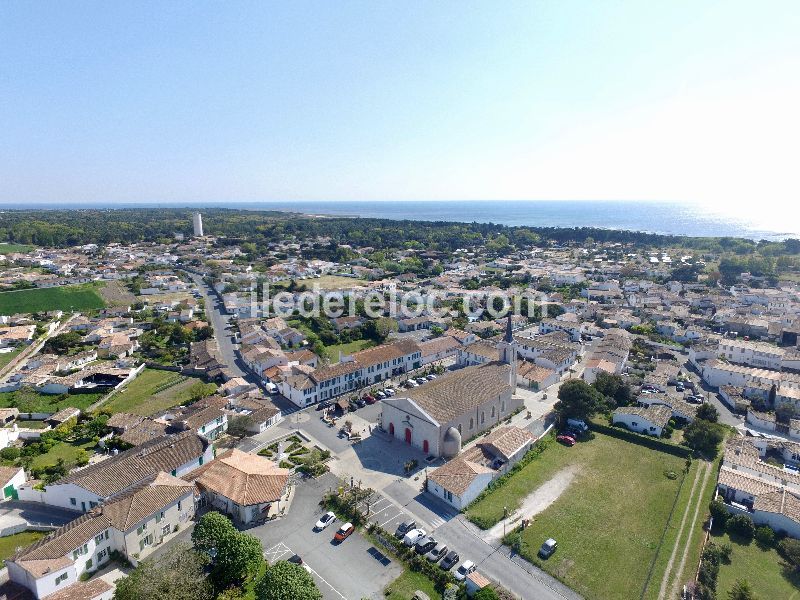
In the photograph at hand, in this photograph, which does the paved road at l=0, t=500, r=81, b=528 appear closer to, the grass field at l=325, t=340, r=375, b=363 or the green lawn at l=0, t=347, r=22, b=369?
the grass field at l=325, t=340, r=375, b=363

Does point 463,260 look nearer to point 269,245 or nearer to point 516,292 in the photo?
point 516,292

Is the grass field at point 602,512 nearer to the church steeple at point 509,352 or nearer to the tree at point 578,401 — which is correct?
the tree at point 578,401

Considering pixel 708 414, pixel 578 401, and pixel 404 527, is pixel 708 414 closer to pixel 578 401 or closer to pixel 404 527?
pixel 578 401

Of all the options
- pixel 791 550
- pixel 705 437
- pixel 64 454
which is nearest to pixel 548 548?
pixel 791 550

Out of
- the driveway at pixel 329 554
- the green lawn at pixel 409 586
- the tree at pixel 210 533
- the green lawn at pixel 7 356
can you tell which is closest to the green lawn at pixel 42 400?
the green lawn at pixel 7 356

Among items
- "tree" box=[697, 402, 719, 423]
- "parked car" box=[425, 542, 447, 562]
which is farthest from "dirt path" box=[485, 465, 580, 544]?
"tree" box=[697, 402, 719, 423]

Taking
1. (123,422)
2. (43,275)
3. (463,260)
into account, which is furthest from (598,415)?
(43,275)

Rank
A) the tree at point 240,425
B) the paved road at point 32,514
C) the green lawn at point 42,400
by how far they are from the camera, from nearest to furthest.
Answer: the paved road at point 32,514
the tree at point 240,425
the green lawn at point 42,400
